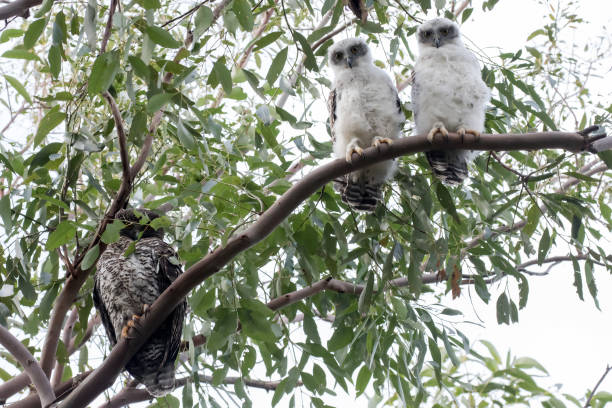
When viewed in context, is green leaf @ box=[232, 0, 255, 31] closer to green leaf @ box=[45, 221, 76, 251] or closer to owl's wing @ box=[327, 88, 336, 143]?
owl's wing @ box=[327, 88, 336, 143]

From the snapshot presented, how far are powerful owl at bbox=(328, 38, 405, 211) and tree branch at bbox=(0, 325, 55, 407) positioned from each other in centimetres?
124

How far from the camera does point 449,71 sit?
2.28m

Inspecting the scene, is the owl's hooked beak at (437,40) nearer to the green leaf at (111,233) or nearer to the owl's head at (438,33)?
the owl's head at (438,33)

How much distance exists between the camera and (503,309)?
7.39 feet

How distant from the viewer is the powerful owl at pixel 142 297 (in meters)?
2.62

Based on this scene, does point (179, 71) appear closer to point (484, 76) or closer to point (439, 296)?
point (484, 76)

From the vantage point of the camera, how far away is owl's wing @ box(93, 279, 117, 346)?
9.15ft

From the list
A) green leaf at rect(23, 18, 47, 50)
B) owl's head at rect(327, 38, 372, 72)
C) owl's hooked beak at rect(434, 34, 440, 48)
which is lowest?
green leaf at rect(23, 18, 47, 50)

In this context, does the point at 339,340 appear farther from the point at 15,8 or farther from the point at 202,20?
the point at 15,8

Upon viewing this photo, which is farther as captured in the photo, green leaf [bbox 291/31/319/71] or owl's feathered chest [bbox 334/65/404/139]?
owl's feathered chest [bbox 334/65/404/139]

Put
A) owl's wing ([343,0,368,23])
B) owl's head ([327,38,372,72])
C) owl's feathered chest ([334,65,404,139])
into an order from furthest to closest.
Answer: owl's head ([327,38,372,72]) → owl's feathered chest ([334,65,404,139]) → owl's wing ([343,0,368,23])

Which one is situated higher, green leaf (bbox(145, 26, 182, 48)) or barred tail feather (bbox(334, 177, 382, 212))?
green leaf (bbox(145, 26, 182, 48))

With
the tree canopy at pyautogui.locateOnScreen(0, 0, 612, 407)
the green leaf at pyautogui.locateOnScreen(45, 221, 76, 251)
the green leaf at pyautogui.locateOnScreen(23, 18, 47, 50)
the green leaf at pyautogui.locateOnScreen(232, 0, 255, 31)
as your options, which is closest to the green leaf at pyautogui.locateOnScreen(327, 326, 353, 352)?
the tree canopy at pyautogui.locateOnScreen(0, 0, 612, 407)

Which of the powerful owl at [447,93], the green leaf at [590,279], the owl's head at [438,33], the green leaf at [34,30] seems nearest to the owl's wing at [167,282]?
the green leaf at [34,30]
